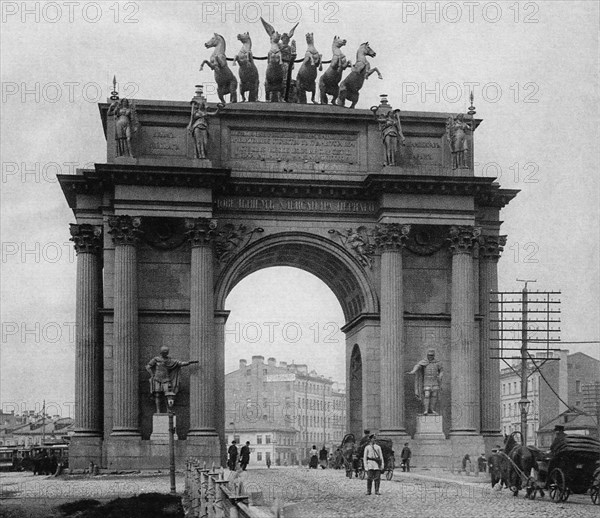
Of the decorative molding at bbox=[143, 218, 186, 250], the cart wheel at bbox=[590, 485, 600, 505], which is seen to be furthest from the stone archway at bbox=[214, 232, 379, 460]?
the cart wheel at bbox=[590, 485, 600, 505]

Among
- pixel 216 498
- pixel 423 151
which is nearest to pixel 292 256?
pixel 423 151

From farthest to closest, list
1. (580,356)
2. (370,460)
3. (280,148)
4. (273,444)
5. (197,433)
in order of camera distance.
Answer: (273,444), (580,356), (280,148), (197,433), (370,460)

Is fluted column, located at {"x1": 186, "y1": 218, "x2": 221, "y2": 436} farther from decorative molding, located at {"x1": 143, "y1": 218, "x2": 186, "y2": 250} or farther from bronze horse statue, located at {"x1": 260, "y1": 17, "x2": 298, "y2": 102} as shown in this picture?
bronze horse statue, located at {"x1": 260, "y1": 17, "x2": 298, "y2": 102}

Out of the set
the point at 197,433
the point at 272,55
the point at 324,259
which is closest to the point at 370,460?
the point at 197,433

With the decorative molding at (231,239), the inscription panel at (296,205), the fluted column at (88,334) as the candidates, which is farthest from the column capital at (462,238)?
the fluted column at (88,334)

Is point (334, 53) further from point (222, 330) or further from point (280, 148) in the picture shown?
point (222, 330)
